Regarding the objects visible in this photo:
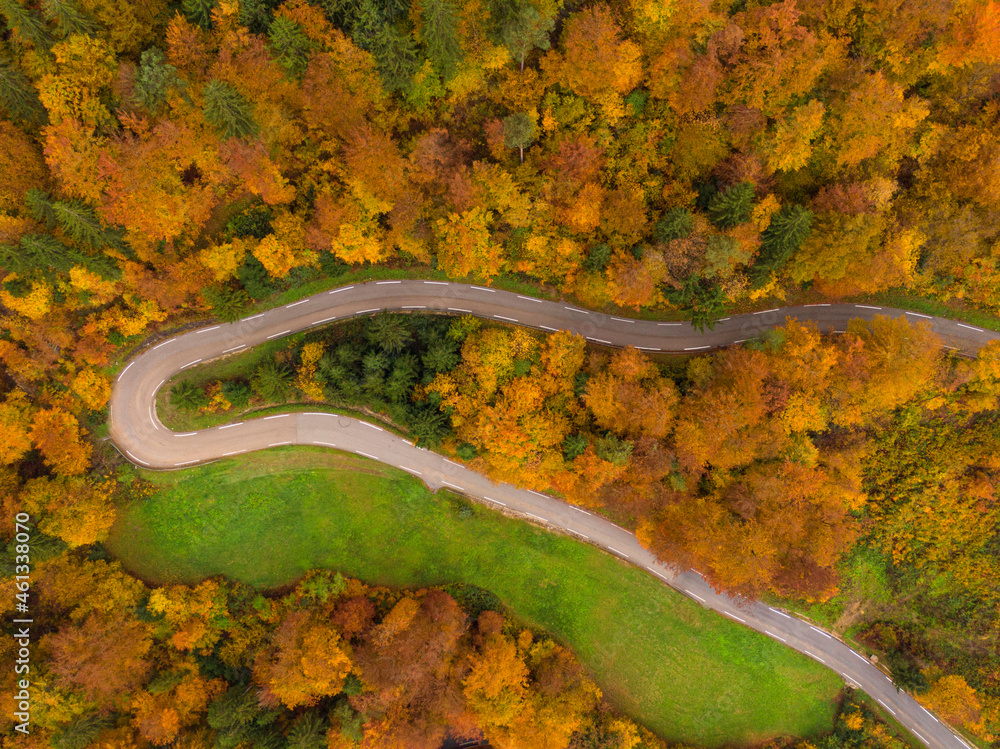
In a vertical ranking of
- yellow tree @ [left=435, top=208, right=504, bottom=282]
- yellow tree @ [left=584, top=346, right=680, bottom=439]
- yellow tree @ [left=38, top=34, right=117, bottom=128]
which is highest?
yellow tree @ [left=38, top=34, right=117, bottom=128]

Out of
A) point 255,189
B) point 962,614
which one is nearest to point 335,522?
point 255,189

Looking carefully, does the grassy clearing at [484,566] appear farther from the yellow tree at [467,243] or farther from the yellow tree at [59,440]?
the yellow tree at [467,243]

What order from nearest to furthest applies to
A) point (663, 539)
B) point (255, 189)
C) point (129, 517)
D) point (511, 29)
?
point (511, 29) → point (255, 189) → point (663, 539) → point (129, 517)

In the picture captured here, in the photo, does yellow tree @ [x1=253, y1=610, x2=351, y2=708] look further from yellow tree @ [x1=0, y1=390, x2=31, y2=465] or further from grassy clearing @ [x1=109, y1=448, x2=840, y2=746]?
yellow tree @ [x1=0, y1=390, x2=31, y2=465]

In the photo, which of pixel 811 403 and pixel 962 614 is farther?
pixel 962 614

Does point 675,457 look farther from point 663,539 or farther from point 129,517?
point 129,517
